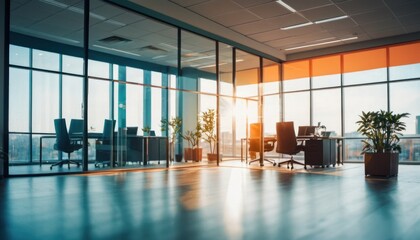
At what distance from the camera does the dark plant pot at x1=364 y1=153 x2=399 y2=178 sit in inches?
233

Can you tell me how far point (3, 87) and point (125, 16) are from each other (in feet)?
9.78

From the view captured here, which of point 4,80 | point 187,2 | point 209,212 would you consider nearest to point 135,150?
point 4,80

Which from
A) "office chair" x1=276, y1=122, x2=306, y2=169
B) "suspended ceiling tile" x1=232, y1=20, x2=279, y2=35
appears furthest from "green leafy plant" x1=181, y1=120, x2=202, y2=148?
"suspended ceiling tile" x1=232, y1=20, x2=279, y2=35

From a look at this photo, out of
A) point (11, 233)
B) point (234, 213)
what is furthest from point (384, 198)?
point (11, 233)

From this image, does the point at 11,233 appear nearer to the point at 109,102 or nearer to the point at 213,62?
the point at 109,102

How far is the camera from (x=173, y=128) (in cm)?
883

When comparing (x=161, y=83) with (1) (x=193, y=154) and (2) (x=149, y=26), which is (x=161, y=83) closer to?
(2) (x=149, y=26)

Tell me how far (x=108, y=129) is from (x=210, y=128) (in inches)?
125

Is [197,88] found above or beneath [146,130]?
above

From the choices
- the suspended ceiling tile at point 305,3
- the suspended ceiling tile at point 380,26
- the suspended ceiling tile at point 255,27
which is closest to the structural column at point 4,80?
the suspended ceiling tile at point 305,3

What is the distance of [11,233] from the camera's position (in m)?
2.24

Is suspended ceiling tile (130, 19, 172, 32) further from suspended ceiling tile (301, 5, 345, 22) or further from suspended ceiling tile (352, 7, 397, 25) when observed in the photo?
suspended ceiling tile (352, 7, 397, 25)

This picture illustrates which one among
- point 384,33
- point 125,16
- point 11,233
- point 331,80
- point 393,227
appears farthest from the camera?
point 331,80

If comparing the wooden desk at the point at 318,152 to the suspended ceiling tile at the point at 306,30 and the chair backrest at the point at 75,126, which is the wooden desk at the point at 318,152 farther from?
the chair backrest at the point at 75,126
